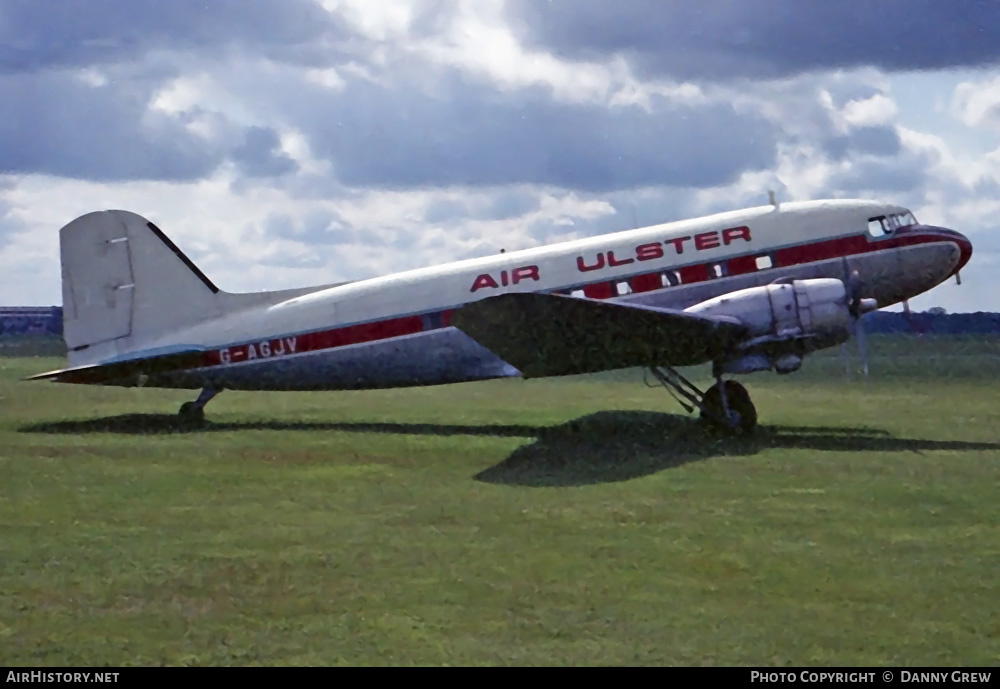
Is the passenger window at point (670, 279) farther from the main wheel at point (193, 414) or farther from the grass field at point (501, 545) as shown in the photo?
the main wheel at point (193, 414)

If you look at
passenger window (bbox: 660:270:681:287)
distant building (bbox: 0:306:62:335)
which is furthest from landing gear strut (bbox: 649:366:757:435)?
distant building (bbox: 0:306:62:335)

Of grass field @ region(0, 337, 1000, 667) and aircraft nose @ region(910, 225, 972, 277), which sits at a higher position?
aircraft nose @ region(910, 225, 972, 277)

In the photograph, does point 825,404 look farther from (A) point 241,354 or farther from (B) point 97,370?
(B) point 97,370

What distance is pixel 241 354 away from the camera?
1838cm

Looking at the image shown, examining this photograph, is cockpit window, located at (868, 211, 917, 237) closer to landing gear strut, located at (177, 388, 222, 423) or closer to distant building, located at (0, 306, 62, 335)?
landing gear strut, located at (177, 388, 222, 423)

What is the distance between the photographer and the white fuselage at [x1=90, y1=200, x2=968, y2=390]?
16.5m

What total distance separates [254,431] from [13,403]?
898 cm

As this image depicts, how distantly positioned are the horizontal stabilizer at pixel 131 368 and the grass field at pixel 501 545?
3.25 ft

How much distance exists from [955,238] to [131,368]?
48.2ft

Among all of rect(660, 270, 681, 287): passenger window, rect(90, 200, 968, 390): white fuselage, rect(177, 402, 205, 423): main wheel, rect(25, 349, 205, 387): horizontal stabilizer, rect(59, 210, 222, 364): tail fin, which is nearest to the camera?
rect(90, 200, 968, 390): white fuselage

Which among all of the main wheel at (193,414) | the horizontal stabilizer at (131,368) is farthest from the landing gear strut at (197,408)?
the horizontal stabilizer at (131,368)

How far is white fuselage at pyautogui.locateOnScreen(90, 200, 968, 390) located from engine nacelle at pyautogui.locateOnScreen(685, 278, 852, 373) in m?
1.13

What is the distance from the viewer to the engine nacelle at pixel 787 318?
1504 cm
